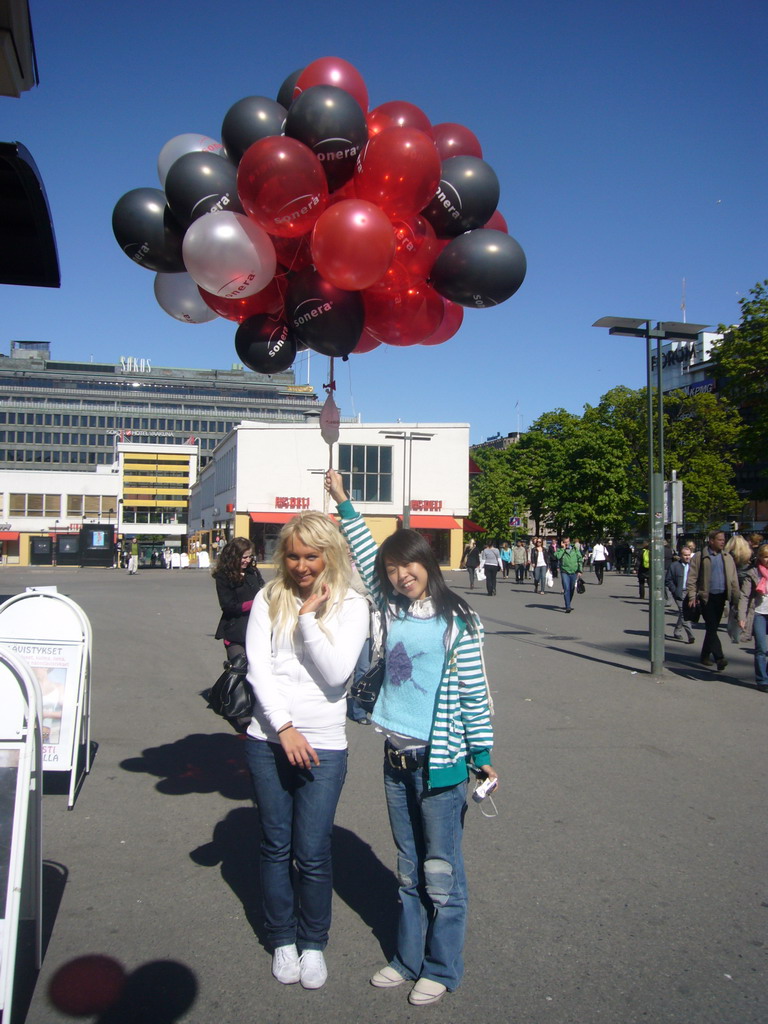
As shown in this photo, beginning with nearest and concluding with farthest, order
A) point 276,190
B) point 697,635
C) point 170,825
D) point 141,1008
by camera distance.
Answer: point 141,1008 → point 276,190 → point 170,825 → point 697,635

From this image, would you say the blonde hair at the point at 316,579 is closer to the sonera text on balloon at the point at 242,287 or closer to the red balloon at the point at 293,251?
the sonera text on balloon at the point at 242,287

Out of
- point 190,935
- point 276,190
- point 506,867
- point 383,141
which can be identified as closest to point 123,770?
point 190,935

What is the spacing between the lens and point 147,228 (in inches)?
189

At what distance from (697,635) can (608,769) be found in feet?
33.2

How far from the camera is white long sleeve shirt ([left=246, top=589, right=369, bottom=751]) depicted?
126 inches

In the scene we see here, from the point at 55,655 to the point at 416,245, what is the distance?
357 cm

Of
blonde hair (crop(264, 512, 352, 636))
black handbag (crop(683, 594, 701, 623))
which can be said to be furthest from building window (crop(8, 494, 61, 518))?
blonde hair (crop(264, 512, 352, 636))

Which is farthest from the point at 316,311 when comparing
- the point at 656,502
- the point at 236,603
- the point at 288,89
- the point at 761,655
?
the point at 761,655

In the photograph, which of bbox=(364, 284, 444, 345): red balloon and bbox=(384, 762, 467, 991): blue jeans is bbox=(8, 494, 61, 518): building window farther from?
bbox=(384, 762, 467, 991): blue jeans

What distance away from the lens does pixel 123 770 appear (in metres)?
6.02

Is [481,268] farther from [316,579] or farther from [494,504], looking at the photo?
[494,504]

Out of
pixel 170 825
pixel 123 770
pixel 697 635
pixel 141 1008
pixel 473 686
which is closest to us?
pixel 141 1008

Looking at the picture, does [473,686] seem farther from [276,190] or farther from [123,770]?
[123,770]

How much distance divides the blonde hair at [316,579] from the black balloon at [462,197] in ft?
7.83
